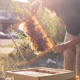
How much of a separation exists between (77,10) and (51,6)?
0.40 m

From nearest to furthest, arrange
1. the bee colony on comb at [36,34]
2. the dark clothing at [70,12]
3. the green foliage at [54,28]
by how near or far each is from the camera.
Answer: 1. the dark clothing at [70,12]
2. the bee colony on comb at [36,34]
3. the green foliage at [54,28]

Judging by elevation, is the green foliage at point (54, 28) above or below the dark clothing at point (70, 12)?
above

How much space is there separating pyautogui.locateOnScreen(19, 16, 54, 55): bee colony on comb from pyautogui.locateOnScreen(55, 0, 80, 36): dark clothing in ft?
1.46

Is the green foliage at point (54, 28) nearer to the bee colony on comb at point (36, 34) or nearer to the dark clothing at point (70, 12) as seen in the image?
the bee colony on comb at point (36, 34)

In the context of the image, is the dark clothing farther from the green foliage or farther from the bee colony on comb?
the green foliage

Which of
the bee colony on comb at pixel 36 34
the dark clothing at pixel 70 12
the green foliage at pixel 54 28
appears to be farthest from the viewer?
the green foliage at pixel 54 28

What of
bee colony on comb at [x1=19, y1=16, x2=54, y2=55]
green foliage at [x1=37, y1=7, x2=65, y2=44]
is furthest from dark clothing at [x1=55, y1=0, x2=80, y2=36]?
green foliage at [x1=37, y1=7, x2=65, y2=44]

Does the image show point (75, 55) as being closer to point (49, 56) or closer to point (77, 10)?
point (77, 10)

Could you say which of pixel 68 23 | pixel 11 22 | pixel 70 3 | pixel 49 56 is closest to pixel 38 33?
pixel 68 23

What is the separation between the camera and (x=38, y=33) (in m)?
3.79

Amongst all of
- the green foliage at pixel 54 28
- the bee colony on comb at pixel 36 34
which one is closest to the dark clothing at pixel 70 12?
the bee colony on comb at pixel 36 34

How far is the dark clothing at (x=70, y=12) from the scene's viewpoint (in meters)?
3.27

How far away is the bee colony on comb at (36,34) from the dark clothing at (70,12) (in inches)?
17.6

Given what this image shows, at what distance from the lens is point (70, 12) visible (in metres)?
3.34
